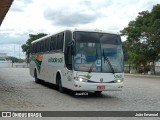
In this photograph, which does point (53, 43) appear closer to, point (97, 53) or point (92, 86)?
point (97, 53)

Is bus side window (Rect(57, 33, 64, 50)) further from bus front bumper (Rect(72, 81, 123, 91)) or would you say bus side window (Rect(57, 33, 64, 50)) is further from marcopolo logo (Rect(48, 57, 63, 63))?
bus front bumper (Rect(72, 81, 123, 91))

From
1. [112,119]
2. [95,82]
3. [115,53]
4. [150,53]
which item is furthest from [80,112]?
[150,53]

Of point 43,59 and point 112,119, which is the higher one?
point 43,59

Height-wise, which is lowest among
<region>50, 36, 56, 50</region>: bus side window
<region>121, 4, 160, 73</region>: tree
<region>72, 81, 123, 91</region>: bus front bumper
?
<region>72, 81, 123, 91</region>: bus front bumper

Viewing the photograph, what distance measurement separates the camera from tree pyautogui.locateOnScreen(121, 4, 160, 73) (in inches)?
1800

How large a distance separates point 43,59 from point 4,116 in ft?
41.9

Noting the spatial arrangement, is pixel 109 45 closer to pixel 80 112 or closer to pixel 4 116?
pixel 80 112

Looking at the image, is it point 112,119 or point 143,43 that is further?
point 143,43

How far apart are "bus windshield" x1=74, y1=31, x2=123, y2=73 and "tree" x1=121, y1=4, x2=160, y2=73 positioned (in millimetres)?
28988

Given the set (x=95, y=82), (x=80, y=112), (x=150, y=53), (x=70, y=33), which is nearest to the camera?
(x=80, y=112)

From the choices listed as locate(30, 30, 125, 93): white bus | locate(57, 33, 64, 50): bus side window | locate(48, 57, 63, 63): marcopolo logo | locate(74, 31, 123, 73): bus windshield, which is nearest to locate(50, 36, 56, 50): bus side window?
locate(48, 57, 63, 63): marcopolo logo

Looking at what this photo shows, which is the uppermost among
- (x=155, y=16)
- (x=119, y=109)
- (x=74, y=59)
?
(x=155, y=16)

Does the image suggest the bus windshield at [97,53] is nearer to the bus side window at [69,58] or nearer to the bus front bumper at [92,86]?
the bus side window at [69,58]

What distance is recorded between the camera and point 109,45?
1703cm
